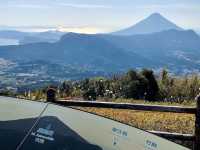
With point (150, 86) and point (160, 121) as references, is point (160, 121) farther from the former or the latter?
point (150, 86)

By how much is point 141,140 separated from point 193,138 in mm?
5513

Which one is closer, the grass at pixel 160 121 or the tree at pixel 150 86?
the grass at pixel 160 121

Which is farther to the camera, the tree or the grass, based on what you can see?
the tree

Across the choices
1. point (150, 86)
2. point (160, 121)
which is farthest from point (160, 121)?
point (150, 86)

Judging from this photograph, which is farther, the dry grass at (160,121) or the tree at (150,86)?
the tree at (150,86)

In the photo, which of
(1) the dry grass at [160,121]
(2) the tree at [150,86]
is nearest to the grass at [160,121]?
(1) the dry grass at [160,121]

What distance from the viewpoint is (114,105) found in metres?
9.44

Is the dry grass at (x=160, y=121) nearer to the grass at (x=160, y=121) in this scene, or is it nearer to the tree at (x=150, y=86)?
the grass at (x=160, y=121)

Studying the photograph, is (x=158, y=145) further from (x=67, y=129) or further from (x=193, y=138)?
(x=193, y=138)

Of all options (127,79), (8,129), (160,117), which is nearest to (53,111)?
(8,129)

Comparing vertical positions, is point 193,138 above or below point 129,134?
below

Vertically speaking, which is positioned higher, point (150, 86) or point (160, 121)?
point (150, 86)

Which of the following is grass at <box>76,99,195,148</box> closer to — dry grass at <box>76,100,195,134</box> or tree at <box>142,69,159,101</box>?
dry grass at <box>76,100,195,134</box>

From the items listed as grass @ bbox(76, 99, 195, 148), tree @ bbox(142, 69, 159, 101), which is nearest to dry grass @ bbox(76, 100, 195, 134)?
grass @ bbox(76, 99, 195, 148)
